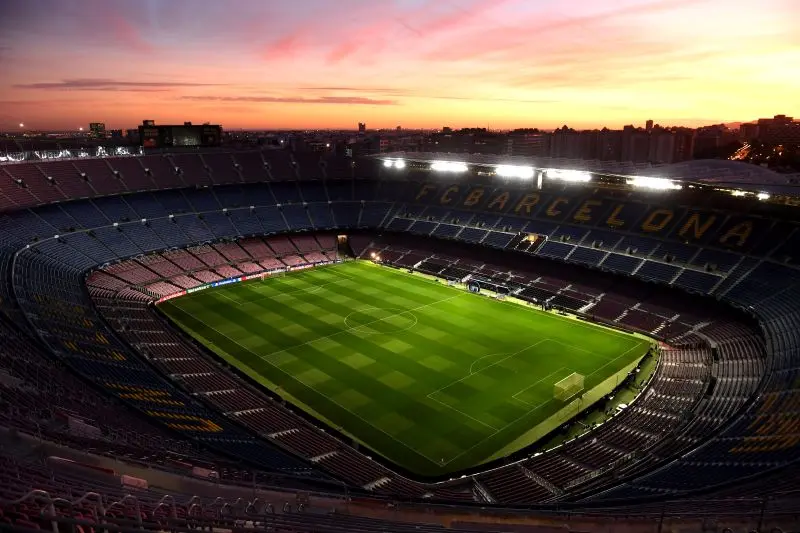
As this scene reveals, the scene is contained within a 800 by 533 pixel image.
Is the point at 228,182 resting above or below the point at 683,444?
above

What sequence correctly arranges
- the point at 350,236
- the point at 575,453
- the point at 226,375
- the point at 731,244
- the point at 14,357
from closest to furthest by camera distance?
the point at 14,357 < the point at 575,453 < the point at 226,375 < the point at 731,244 < the point at 350,236

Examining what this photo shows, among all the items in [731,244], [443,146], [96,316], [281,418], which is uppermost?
[443,146]

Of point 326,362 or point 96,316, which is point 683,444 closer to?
point 326,362

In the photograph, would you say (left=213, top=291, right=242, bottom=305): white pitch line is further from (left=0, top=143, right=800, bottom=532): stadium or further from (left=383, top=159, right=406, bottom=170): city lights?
(left=383, top=159, right=406, bottom=170): city lights

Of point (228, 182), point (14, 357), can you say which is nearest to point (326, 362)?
point (14, 357)

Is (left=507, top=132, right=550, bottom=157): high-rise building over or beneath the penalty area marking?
over

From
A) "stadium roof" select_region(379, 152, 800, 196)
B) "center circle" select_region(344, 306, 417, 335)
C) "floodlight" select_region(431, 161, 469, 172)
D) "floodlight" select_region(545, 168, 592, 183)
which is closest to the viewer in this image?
"stadium roof" select_region(379, 152, 800, 196)

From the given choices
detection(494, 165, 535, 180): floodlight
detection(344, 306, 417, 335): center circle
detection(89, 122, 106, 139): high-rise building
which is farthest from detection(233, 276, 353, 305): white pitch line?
detection(89, 122, 106, 139): high-rise building
